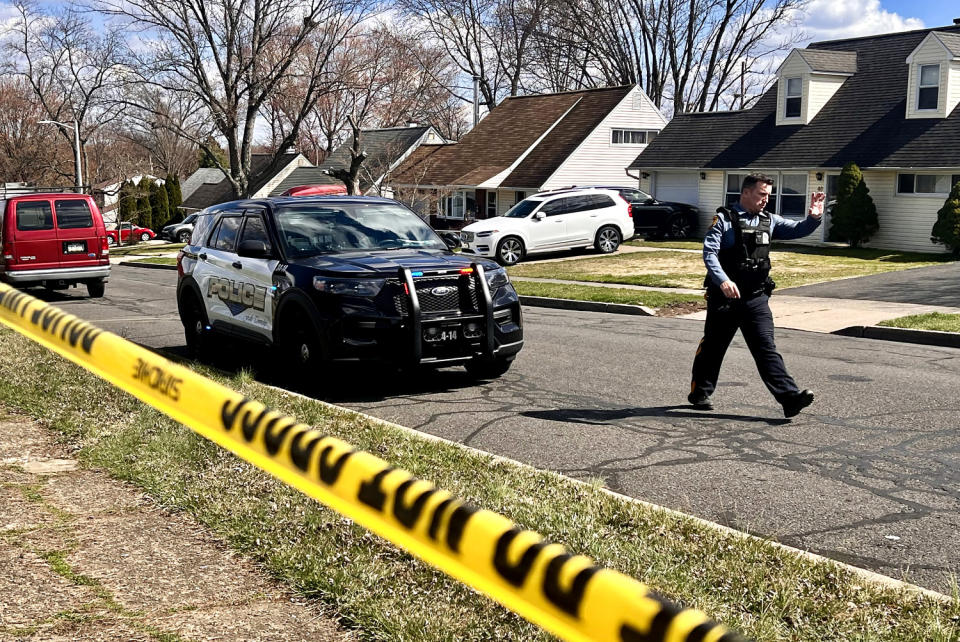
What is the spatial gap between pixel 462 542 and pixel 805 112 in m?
33.8

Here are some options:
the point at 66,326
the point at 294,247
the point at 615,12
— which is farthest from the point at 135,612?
the point at 615,12

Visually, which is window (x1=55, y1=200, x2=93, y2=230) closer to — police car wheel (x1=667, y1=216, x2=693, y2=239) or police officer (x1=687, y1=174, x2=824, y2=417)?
police officer (x1=687, y1=174, x2=824, y2=417)

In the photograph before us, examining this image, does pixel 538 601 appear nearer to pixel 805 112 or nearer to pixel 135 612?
pixel 135 612

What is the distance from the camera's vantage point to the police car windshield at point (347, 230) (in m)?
10.1

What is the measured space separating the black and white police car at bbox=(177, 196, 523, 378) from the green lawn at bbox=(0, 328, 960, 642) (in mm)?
1860

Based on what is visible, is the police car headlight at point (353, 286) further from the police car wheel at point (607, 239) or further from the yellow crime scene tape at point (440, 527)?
the police car wheel at point (607, 239)

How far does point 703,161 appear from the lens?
36188mm

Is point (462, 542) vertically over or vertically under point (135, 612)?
over

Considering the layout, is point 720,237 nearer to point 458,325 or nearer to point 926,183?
point 458,325

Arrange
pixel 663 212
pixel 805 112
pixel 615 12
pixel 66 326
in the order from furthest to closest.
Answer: pixel 615 12
pixel 663 212
pixel 805 112
pixel 66 326

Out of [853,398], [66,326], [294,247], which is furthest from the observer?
[294,247]

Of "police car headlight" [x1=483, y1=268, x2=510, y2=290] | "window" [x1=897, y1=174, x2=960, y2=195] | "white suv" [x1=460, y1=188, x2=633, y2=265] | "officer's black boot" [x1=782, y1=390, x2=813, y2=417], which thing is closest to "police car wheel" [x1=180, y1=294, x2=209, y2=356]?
"police car headlight" [x1=483, y1=268, x2=510, y2=290]

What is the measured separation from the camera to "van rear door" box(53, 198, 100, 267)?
2022 centimetres

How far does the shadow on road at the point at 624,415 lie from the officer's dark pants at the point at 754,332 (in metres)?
0.33
